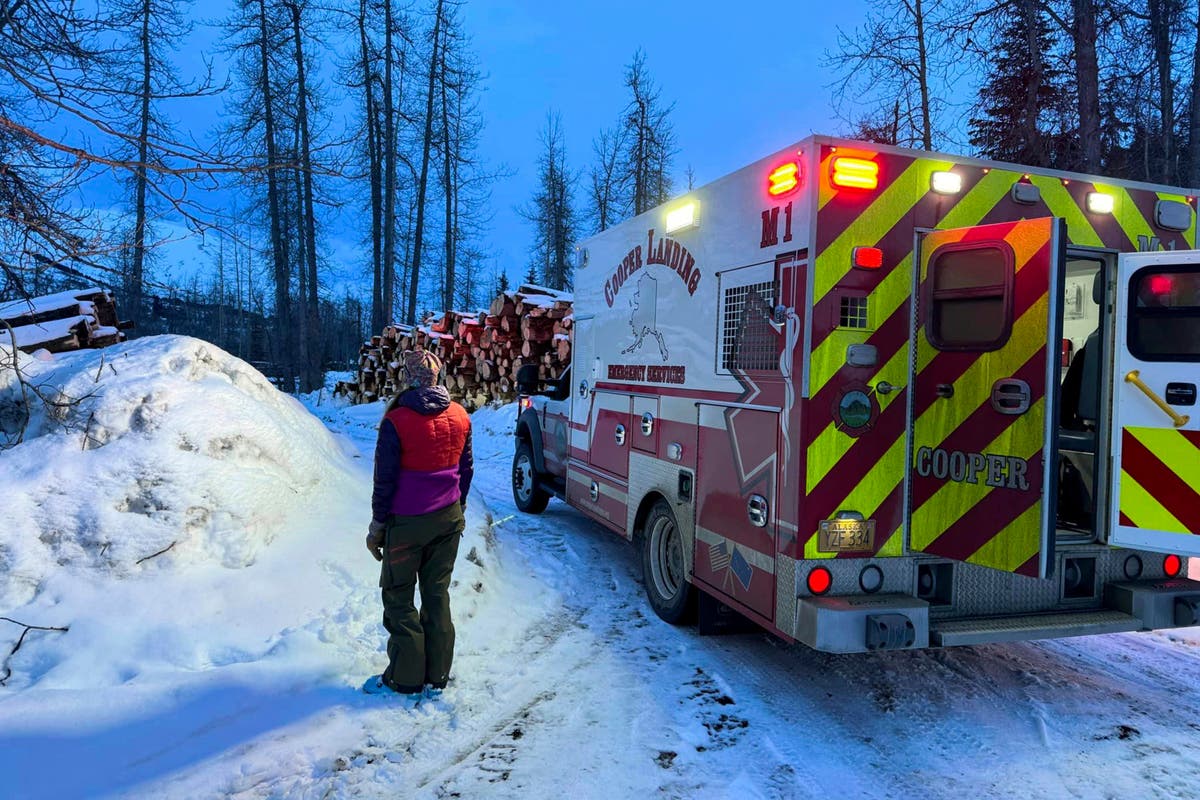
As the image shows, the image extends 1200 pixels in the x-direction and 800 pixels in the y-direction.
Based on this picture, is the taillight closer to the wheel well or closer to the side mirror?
the wheel well

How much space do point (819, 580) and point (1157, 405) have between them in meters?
1.94

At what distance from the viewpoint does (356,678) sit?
14.0 ft

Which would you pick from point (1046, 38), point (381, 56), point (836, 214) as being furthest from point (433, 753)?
point (381, 56)

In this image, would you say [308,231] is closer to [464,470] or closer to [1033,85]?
[1033,85]

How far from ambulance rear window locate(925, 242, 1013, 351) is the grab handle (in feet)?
2.67

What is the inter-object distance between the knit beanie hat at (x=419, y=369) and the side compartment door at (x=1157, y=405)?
366 centimetres

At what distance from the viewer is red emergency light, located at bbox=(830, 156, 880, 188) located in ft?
12.8

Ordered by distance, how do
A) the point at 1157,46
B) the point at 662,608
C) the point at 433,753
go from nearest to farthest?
the point at 433,753 < the point at 662,608 < the point at 1157,46

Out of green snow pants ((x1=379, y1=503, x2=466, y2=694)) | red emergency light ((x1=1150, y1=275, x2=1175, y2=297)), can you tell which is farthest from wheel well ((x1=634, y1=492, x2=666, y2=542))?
red emergency light ((x1=1150, y1=275, x2=1175, y2=297))

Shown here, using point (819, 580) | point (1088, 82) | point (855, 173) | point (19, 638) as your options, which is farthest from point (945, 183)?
point (1088, 82)

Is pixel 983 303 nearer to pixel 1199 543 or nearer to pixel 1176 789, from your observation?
pixel 1199 543

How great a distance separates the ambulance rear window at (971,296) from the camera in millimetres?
3674

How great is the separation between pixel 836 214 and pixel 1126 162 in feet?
52.5

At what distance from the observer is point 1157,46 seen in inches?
507
